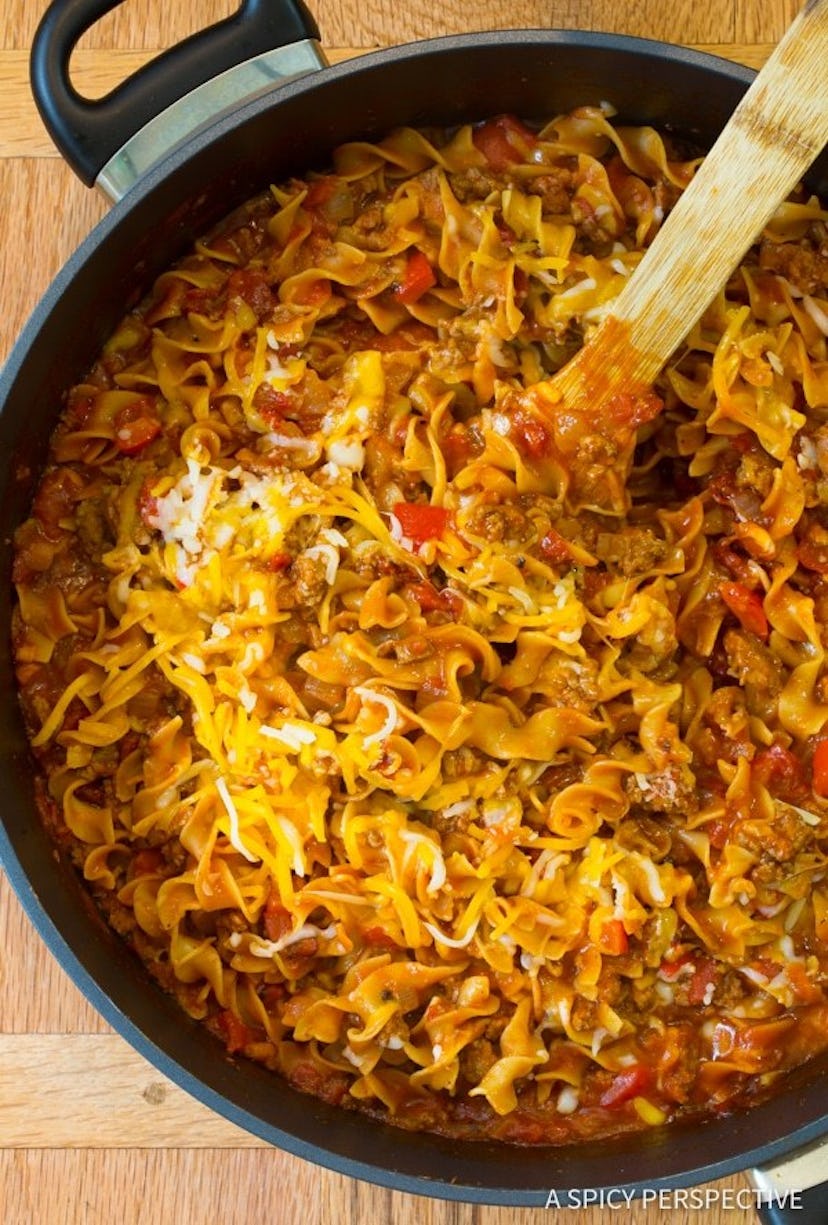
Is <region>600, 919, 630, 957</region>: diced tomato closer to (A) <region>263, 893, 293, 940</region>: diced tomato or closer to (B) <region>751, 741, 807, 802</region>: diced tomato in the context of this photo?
(B) <region>751, 741, 807, 802</region>: diced tomato

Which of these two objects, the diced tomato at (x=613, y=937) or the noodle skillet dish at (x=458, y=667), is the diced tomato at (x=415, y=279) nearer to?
the noodle skillet dish at (x=458, y=667)

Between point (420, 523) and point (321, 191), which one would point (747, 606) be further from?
point (321, 191)

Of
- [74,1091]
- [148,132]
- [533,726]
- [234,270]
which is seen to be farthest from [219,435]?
[74,1091]

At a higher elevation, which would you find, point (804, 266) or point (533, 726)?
point (804, 266)

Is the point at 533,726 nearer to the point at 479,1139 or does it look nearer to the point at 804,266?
the point at 479,1139

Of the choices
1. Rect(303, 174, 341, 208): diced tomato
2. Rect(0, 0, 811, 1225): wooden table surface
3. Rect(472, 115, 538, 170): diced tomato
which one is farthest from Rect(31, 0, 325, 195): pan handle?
Rect(0, 0, 811, 1225): wooden table surface

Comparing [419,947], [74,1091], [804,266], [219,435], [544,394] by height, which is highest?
[804,266]

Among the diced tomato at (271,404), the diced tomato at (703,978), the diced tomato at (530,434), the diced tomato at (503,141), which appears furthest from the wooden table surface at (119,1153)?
the diced tomato at (503,141)
